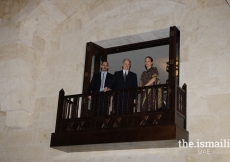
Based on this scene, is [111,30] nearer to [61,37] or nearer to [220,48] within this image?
[61,37]

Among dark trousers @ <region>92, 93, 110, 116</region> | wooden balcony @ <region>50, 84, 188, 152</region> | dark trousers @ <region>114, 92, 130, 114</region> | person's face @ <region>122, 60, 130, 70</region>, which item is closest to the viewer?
wooden balcony @ <region>50, 84, 188, 152</region>

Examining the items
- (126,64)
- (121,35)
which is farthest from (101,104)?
(121,35)

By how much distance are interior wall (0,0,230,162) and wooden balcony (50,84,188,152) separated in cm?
25

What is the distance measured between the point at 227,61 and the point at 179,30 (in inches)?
43.9

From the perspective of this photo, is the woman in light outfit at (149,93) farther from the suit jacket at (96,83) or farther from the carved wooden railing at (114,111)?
the suit jacket at (96,83)

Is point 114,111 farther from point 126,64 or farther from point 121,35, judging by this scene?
point 121,35

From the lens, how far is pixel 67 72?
808cm

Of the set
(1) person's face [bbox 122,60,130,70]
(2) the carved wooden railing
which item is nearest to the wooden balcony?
(2) the carved wooden railing

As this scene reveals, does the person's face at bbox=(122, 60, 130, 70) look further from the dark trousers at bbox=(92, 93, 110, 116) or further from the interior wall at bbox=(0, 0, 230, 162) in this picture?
the interior wall at bbox=(0, 0, 230, 162)

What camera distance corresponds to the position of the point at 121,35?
25.5ft

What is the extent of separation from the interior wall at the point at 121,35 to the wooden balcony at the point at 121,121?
25 centimetres

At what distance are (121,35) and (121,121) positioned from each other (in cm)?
195

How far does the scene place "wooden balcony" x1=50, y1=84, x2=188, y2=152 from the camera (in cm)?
617

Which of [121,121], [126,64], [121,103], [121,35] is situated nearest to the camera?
[121,121]
